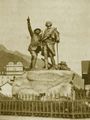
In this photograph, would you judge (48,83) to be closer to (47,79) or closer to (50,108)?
(47,79)

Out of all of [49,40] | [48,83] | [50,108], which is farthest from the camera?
[49,40]

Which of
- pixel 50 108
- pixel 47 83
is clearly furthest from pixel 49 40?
pixel 50 108

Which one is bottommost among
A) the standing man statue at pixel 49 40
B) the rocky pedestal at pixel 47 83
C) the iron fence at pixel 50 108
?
the iron fence at pixel 50 108

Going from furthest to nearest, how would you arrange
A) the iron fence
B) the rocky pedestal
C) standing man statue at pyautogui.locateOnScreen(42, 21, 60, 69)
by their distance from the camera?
standing man statue at pyautogui.locateOnScreen(42, 21, 60, 69) < the rocky pedestal < the iron fence

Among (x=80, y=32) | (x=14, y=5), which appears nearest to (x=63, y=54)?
(x=80, y=32)

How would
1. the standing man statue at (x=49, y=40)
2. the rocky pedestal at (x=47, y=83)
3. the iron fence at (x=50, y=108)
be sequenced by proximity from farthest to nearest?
the standing man statue at (x=49, y=40) → the rocky pedestal at (x=47, y=83) → the iron fence at (x=50, y=108)

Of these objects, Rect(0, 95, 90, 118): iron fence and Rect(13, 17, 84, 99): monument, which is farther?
Rect(13, 17, 84, 99): monument

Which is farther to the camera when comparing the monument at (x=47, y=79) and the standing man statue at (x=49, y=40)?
the standing man statue at (x=49, y=40)

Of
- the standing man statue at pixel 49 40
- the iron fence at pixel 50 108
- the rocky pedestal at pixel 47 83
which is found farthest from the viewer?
the standing man statue at pixel 49 40

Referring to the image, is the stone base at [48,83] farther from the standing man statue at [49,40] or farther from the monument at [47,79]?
the standing man statue at [49,40]

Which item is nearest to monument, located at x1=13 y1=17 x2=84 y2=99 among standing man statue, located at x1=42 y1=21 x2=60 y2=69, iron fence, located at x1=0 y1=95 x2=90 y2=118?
standing man statue, located at x1=42 y1=21 x2=60 y2=69

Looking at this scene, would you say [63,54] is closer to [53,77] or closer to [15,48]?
[15,48]

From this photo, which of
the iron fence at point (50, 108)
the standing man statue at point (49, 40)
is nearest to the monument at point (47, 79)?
the standing man statue at point (49, 40)

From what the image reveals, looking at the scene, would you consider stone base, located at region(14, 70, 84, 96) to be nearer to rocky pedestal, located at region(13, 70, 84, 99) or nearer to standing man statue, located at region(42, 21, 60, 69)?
rocky pedestal, located at region(13, 70, 84, 99)
